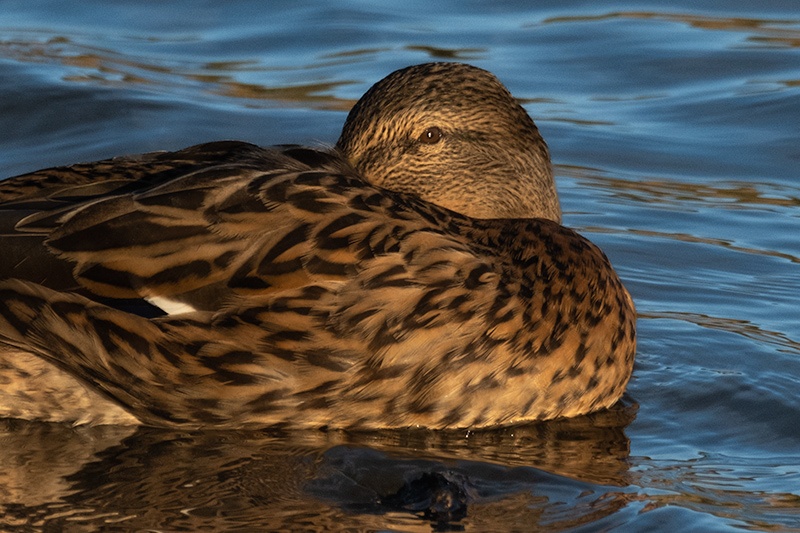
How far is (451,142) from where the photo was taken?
18.4ft

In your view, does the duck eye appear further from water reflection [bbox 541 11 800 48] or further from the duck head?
water reflection [bbox 541 11 800 48]

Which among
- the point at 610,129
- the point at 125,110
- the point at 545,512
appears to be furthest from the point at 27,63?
the point at 545,512

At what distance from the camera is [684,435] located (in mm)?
5172

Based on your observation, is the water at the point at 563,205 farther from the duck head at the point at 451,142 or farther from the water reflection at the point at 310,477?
the duck head at the point at 451,142

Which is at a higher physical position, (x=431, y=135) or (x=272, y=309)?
(x=431, y=135)

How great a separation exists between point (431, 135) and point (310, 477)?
1728 millimetres

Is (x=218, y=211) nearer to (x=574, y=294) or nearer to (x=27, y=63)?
(x=574, y=294)

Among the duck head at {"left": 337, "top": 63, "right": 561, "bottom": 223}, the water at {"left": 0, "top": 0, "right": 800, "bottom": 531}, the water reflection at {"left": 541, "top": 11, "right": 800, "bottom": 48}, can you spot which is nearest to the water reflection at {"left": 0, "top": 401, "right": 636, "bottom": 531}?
the water at {"left": 0, "top": 0, "right": 800, "bottom": 531}

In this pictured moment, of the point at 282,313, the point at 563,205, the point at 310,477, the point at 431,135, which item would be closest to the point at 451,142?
the point at 431,135

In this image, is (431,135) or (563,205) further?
(563,205)

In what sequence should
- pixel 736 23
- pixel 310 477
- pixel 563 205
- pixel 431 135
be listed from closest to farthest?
pixel 310 477 < pixel 431 135 < pixel 563 205 < pixel 736 23

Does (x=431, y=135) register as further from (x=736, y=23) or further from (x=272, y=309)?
(x=736, y=23)

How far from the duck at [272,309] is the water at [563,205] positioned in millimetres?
163

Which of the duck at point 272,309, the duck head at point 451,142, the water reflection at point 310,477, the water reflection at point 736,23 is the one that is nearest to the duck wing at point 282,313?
the duck at point 272,309
